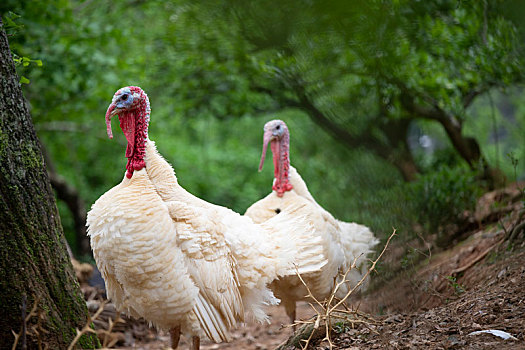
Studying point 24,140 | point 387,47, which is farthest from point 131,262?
point 387,47

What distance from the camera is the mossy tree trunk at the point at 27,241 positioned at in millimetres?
2697

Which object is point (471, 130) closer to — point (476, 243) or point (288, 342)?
point (476, 243)

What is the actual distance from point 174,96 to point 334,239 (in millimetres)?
4024

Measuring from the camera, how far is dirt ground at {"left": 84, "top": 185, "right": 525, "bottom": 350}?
2.51 m

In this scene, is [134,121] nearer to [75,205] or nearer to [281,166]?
[281,166]

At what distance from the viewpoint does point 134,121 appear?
12.0 feet

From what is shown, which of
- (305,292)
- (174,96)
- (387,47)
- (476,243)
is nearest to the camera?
(387,47)

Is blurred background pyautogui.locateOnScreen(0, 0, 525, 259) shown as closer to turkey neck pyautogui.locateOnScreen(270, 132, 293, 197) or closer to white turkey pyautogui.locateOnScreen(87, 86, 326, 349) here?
turkey neck pyautogui.locateOnScreen(270, 132, 293, 197)

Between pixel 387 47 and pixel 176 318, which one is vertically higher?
pixel 387 47

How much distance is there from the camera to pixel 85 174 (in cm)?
1132

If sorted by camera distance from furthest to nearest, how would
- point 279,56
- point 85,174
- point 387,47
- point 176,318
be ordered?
point 85,174 < point 176,318 < point 279,56 < point 387,47

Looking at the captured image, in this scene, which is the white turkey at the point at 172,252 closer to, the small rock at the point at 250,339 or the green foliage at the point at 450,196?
the small rock at the point at 250,339

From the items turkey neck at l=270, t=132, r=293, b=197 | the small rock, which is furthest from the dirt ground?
turkey neck at l=270, t=132, r=293, b=197

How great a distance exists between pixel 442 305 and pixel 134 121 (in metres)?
2.65
